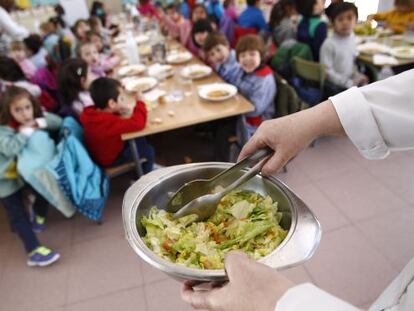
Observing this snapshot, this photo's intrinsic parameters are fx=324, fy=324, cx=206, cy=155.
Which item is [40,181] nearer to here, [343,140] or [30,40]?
[30,40]

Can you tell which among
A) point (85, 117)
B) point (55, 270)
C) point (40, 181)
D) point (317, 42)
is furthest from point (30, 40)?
point (317, 42)

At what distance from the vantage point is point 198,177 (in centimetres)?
96

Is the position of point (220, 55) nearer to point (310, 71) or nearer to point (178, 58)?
point (178, 58)

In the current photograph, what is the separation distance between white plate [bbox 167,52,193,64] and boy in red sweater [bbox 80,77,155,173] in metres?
1.07

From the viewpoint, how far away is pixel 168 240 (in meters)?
0.80

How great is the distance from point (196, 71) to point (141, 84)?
472 mm

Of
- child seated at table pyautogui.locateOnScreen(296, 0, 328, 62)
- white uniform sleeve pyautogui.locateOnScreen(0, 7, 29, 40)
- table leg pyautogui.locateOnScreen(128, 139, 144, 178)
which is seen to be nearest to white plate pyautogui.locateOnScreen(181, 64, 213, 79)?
table leg pyautogui.locateOnScreen(128, 139, 144, 178)

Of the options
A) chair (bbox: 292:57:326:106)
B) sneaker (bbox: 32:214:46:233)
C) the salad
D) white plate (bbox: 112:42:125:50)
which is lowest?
sneaker (bbox: 32:214:46:233)

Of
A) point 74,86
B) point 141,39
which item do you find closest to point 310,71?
point 74,86

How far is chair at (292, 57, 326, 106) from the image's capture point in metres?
2.51

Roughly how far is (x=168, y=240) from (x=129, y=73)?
2343 millimetres

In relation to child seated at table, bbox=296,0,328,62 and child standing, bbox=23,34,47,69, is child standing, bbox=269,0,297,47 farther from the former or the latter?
child standing, bbox=23,34,47,69

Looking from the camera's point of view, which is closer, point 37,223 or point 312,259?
point 312,259

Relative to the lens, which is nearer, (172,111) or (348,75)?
(172,111)
